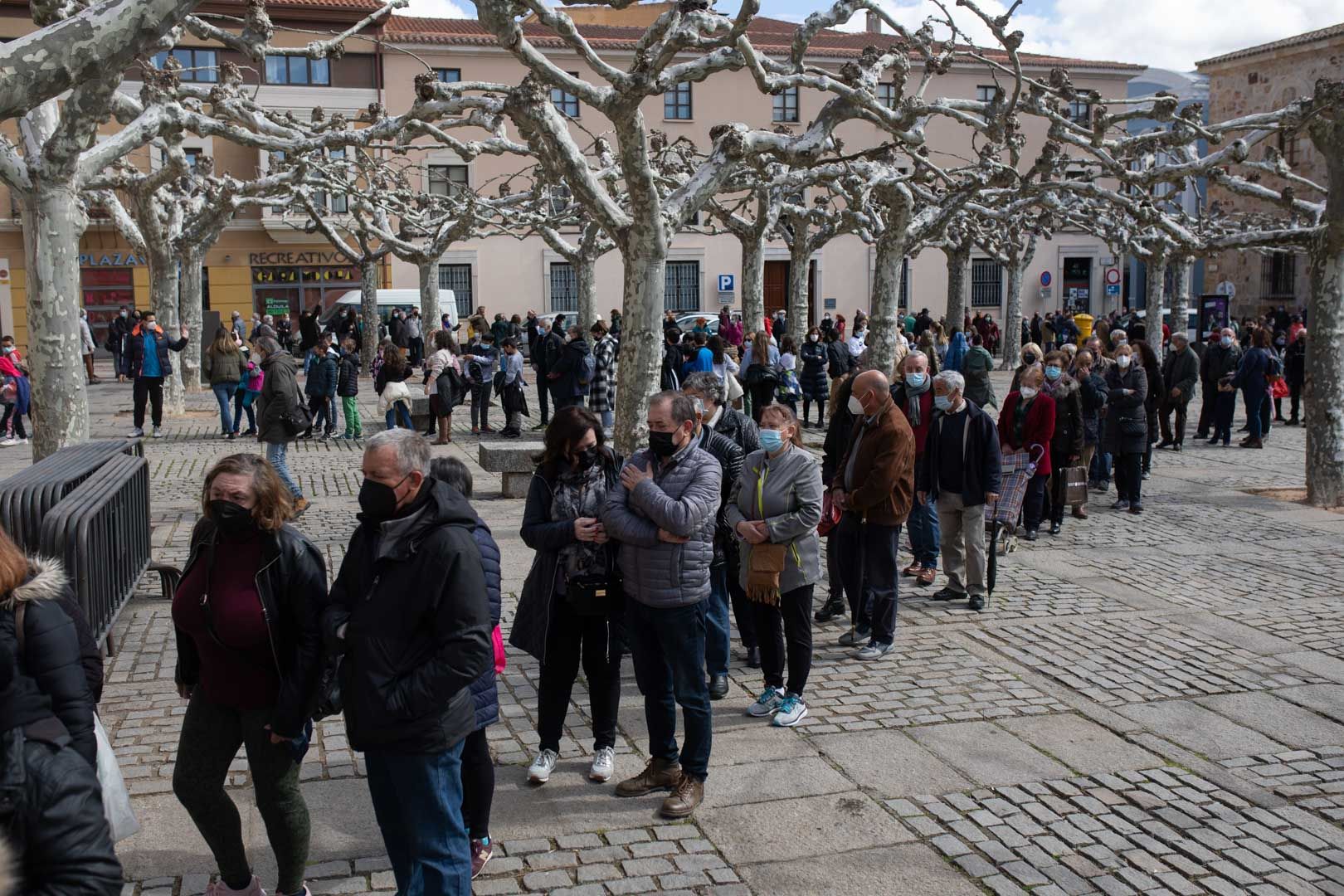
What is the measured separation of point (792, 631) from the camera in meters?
6.04

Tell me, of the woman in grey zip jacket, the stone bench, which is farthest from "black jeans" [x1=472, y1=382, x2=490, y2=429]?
the woman in grey zip jacket

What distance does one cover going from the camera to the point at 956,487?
832cm

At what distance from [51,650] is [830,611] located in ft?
18.5

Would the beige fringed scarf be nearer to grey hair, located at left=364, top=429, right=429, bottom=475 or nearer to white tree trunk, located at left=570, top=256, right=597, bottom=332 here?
grey hair, located at left=364, top=429, right=429, bottom=475

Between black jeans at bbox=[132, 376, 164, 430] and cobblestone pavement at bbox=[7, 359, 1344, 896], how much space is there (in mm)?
8806

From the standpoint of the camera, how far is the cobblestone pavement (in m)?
4.54

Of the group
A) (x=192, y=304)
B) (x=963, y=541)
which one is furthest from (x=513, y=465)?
(x=192, y=304)

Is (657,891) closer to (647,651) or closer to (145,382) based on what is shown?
(647,651)

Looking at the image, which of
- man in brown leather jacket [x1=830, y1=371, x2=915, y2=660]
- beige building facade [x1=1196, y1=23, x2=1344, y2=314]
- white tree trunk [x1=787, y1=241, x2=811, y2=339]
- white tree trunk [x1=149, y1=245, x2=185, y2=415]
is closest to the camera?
man in brown leather jacket [x1=830, y1=371, x2=915, y2=660]

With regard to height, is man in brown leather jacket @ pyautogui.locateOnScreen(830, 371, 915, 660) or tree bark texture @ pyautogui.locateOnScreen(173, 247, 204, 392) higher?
tree bark texture @ pyautogui.locateOnScreen(173, 247, 204, 392)

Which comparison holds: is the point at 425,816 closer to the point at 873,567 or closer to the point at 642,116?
the point at 873,567

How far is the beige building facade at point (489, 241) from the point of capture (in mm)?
40531

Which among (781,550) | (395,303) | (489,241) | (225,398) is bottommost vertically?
(781,550)

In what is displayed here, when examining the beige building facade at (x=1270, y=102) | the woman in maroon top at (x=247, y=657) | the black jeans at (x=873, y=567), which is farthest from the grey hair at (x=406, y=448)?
the beige building facade at (x=1270, y=102)
